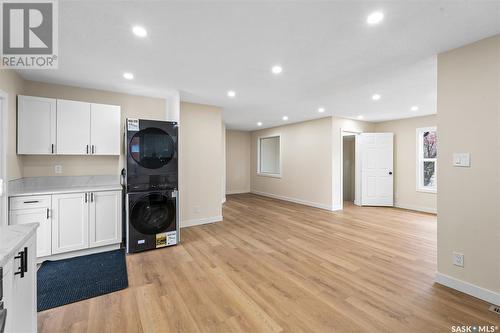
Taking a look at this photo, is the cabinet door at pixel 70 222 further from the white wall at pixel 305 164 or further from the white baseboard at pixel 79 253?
the white wall at pixel 305 164

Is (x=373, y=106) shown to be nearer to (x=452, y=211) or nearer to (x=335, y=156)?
(x=335, y=156)

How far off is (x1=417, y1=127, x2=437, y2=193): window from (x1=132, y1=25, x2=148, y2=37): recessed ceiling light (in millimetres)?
6524

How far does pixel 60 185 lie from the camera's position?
10.5ft

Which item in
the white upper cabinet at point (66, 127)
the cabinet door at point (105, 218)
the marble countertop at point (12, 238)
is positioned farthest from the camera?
the cabinet door at point (105, 218)

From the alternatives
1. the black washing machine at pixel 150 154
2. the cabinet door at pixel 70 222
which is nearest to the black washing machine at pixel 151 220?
the black washing machine at pixel 150 154

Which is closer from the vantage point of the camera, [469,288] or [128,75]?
[469,288]

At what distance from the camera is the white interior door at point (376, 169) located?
6148 mm

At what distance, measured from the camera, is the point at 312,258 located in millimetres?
2920

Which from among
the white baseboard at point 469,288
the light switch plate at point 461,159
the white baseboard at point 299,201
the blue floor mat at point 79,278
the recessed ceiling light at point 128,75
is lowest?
the blue floor mat at point 79,278

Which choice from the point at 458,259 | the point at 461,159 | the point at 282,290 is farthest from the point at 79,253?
the point at 461,159

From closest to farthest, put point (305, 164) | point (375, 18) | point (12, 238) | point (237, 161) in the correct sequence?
point (12, 238) < point (375, 18) < point (305, 164) < point (237, 161)

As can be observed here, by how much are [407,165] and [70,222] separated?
290 inches

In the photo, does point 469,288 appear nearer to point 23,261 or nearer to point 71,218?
point 23,261

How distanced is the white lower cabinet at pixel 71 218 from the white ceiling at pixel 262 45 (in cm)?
165
